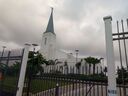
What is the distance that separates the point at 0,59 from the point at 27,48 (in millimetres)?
2747

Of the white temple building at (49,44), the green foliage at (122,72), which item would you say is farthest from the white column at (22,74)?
the white temple building at (49,44)

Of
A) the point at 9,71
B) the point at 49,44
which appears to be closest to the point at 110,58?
the point at 9,71

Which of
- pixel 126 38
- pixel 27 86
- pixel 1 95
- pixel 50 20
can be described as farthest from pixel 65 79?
pixel 50 20

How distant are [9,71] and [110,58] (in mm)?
6164

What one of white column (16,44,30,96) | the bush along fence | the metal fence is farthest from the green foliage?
the metal fence

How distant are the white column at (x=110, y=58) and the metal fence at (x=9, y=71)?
4.74 meters

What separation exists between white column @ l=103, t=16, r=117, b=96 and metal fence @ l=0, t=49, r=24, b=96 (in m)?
4.74

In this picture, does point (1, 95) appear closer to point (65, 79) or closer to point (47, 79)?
point (47, 79)

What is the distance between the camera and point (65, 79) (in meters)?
5.93

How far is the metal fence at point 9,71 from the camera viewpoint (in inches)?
299

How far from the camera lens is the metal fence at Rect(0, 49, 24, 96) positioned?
7.58 metres

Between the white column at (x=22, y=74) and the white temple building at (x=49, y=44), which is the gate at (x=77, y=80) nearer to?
the white column at (x=22, y=74)

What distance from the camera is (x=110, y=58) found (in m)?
4.08

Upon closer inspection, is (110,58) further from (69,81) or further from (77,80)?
(69,81)
